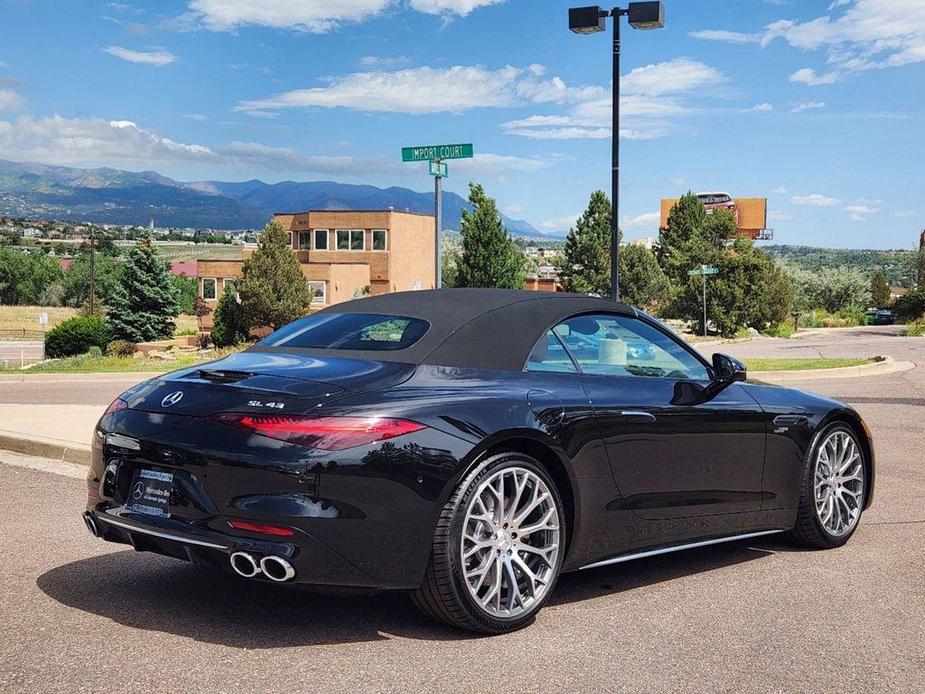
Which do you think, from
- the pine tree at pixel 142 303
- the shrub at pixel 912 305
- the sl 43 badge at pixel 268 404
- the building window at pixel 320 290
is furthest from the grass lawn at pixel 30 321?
the sl 43 badge at pixel 268 404

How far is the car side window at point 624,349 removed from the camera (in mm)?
5496

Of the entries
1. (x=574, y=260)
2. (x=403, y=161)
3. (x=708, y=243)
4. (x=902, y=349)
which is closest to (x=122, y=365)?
(x=403, y=161)

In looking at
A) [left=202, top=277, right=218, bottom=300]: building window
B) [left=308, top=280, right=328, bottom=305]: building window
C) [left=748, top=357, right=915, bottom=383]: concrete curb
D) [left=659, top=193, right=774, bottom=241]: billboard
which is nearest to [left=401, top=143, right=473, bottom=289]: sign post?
[left=748, top=357, right=915, bottom=383]: concrete curb

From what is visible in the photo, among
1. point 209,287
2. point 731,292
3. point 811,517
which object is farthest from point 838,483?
point 209,287

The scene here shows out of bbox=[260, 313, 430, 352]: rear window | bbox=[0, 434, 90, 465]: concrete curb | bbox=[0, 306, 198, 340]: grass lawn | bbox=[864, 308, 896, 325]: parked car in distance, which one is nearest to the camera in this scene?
bbox=[260, 313, 430, 352]: rear window

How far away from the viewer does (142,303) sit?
72.6 m

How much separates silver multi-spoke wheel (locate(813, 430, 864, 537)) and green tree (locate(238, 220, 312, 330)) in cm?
5572

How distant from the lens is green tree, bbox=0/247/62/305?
131 metres

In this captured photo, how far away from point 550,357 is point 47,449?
6.35m

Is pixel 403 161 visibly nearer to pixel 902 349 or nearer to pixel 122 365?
pixel 122 365

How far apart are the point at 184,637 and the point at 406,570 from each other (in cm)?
100

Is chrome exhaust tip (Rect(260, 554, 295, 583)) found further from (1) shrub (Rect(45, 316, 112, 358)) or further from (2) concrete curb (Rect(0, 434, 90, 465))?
(1) shrub (Rect(45, 316, 112, 358))

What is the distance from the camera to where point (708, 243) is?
66438 mm

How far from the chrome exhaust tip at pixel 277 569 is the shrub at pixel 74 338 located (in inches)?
1731
